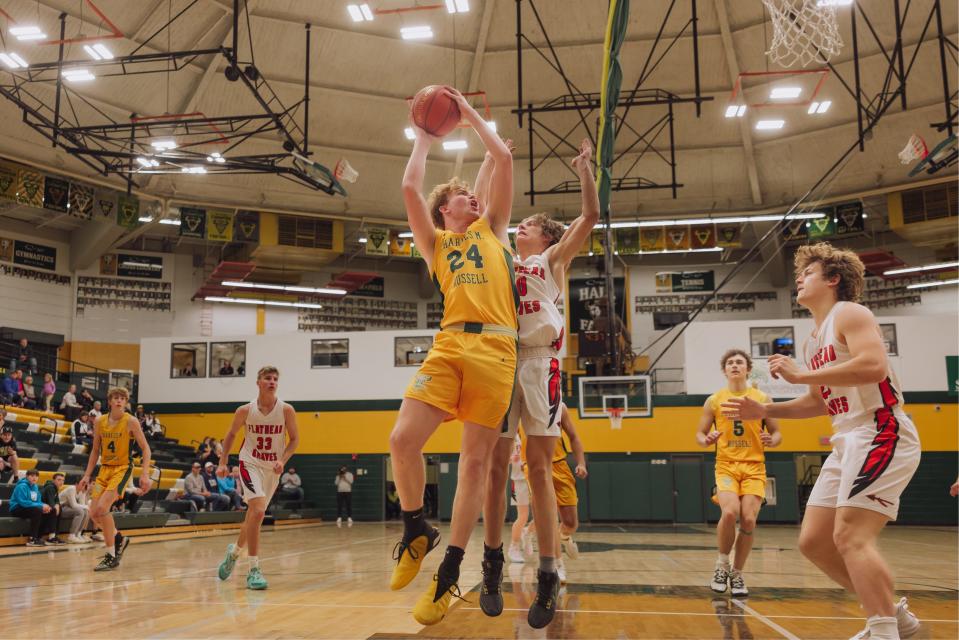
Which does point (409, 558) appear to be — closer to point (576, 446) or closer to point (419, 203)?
point (419, 203)

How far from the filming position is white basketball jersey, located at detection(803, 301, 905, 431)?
12.1ft

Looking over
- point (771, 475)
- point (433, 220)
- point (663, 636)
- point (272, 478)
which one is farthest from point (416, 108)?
point (771, 475)

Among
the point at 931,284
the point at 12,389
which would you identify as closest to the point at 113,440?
the point at 12,389

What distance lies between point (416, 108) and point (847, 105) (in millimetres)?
22377

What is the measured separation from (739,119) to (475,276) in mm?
22003

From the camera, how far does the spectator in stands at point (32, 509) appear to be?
12.1 m

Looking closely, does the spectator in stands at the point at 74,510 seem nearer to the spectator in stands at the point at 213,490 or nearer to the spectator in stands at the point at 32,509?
the spectator in stands at the point at 32,509

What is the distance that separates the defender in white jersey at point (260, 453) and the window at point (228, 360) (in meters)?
19.1

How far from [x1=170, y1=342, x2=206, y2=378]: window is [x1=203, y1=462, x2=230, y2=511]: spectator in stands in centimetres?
719

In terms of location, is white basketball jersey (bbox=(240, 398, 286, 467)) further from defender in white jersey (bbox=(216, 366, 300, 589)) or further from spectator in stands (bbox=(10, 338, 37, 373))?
spectator in stands (bbox=(10, 338, 37, 373))

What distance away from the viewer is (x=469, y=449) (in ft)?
12.5

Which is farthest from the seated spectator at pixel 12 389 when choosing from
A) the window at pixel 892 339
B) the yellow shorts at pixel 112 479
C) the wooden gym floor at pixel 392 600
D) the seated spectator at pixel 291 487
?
the window at pixel 892 339

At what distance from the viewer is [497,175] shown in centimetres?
412

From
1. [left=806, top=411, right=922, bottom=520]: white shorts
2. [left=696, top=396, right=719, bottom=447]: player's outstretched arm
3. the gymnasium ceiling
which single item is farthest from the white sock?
the gymnasium ceiling
